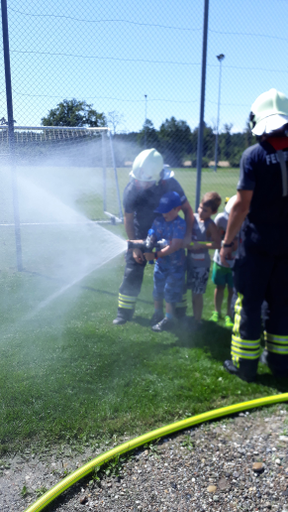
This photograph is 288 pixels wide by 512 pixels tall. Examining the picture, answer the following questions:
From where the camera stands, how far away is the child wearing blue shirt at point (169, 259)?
12.7 ft

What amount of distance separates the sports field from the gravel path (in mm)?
203

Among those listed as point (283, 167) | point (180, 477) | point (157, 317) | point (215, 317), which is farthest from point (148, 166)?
point (180, 477)

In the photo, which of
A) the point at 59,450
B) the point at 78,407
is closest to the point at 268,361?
the point at 78,407

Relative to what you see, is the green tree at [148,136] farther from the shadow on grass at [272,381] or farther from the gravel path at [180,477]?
the gravel path at [180,477]

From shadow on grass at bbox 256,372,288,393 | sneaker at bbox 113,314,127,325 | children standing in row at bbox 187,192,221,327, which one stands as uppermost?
children standing in row at bbox 187,192,221,327

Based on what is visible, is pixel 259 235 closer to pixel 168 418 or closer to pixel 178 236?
pixel 178 236

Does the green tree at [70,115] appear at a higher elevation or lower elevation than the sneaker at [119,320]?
higher

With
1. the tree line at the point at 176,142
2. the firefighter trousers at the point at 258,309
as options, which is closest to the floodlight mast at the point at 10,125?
the tree line at the point at 176,142

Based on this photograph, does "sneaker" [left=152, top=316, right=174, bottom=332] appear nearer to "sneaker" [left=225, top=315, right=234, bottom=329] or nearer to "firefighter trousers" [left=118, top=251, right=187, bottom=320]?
"firefighter trousers" [left=118, top=251, right=187, bottom=320]

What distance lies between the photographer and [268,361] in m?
3.57

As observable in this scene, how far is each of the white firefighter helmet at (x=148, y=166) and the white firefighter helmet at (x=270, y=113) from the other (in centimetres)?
102

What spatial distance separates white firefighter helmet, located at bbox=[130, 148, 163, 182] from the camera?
3.82m

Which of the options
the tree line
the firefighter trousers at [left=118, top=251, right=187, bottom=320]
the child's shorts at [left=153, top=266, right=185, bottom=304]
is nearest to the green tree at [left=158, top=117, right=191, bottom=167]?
the tree line

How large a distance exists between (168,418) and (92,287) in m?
2.81
